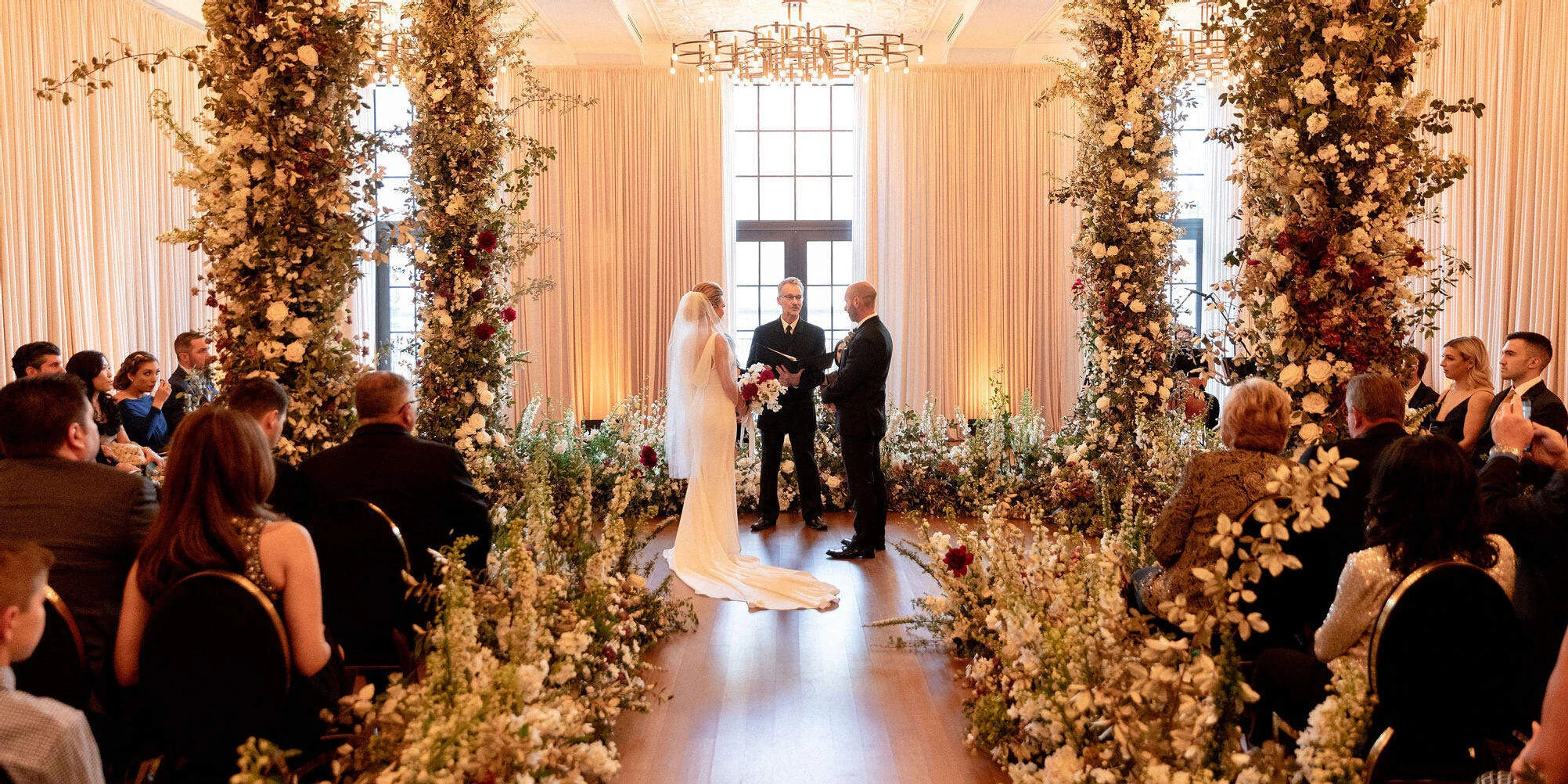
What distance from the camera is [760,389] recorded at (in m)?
7.30

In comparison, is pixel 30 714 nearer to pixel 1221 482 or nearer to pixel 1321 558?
pixel 1221 482

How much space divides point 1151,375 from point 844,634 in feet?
9.24

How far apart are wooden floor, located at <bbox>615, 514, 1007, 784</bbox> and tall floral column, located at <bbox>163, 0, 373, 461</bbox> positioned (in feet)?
5.70

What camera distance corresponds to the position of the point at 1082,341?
747 cm

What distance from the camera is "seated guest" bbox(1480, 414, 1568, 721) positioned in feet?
10.4

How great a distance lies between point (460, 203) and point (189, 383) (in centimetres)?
193

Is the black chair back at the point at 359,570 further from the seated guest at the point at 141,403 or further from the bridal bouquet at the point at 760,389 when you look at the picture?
the bridal bouquet at the point at 760,389

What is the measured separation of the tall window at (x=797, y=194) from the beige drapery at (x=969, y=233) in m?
0.59

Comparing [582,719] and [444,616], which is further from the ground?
[444,616]

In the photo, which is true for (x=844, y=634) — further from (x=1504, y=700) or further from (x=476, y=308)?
(x=1504, y=700)

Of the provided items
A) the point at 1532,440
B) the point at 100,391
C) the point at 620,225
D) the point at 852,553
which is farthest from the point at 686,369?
the point at 620,225

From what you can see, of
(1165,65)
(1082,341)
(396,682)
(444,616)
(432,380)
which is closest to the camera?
(396,682)

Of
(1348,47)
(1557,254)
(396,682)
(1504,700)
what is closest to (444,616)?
(396,682)

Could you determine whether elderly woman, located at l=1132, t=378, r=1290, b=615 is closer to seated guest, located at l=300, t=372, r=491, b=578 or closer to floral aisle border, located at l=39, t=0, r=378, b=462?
seated guest, located at l=300, t=372, r=491, b=578
